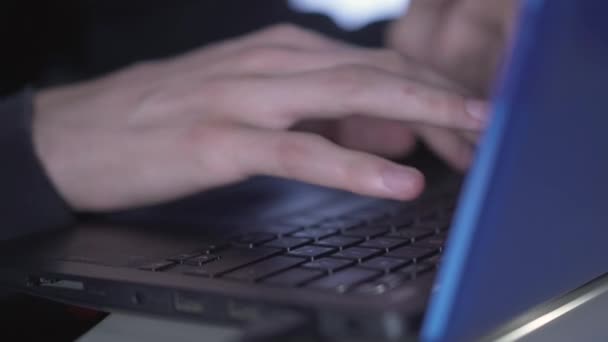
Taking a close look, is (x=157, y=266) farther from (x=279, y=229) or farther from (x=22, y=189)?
(x=22, y=189)

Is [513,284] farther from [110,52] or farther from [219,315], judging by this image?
[110,52]

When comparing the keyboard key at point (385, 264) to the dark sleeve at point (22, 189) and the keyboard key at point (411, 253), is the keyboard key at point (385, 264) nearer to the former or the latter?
the keyboard key at point (411, 253)

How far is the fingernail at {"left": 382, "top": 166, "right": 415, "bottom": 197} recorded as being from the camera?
0.54m

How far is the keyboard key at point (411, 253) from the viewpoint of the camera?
492 millimetres

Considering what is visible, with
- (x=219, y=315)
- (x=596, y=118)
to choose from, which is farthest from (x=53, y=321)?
(x=596, y=118)

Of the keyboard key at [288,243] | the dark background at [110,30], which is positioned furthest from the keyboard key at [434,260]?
the dark background at [110,30]

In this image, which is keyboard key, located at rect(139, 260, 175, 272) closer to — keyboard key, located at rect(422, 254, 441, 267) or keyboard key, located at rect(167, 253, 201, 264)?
keyboard key, located at rect(167, 253, 201, 264)

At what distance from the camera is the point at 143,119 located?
2.53ft

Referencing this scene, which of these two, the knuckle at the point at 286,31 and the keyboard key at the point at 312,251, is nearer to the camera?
the keyboard key at the point at 312,251

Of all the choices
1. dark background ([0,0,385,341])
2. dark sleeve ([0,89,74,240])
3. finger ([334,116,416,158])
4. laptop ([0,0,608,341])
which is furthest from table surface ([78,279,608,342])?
dark background ([0,0,385,341])

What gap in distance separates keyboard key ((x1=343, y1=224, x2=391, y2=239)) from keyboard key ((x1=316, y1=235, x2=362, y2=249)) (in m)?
0.01

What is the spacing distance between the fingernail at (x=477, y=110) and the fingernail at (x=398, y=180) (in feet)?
0.27

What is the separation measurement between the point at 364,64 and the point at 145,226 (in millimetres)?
244

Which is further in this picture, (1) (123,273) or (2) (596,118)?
(1) (123,273)
